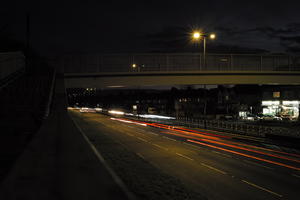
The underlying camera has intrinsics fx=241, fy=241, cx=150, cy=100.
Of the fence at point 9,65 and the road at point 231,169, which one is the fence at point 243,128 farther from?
the fence at point 9,65

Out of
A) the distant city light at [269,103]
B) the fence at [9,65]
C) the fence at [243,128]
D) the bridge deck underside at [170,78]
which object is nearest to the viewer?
the fence at [9,65]

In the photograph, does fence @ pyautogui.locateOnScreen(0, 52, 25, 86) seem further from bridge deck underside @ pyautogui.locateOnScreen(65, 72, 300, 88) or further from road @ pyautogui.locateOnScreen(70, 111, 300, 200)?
road @ pyautogui.locateOnScreen(70, 111, 300, 200)

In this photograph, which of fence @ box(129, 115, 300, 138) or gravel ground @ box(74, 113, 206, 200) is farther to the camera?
fence @ box(129, 115, 300, 138)

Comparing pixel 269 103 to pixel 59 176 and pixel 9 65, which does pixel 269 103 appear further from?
pixel 59 176

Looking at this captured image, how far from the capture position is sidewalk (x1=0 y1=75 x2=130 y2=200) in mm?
4855

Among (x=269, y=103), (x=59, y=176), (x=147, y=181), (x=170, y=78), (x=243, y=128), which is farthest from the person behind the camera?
(x=269, y=103)

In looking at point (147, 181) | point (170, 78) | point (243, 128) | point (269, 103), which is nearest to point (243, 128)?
point (243, 128)

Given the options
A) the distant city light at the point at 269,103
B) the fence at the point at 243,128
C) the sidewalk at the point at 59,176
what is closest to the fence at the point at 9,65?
the sidewalk at the point at 59,176

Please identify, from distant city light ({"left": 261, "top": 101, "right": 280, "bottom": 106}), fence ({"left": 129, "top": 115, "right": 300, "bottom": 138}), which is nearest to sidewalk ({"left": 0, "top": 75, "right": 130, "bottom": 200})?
fence ({"left": 129, "top": 115, "right": 300, "bottom": 138})

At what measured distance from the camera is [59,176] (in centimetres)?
589

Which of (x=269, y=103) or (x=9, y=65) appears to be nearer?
(x=9, y=65)

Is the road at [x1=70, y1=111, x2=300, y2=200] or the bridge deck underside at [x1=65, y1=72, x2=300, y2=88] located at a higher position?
the bridge deck underside at [x1=65, y1=72, x2=300, y2=88]

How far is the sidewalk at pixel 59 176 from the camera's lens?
4.86m

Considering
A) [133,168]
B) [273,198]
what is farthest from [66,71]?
[273,198]
